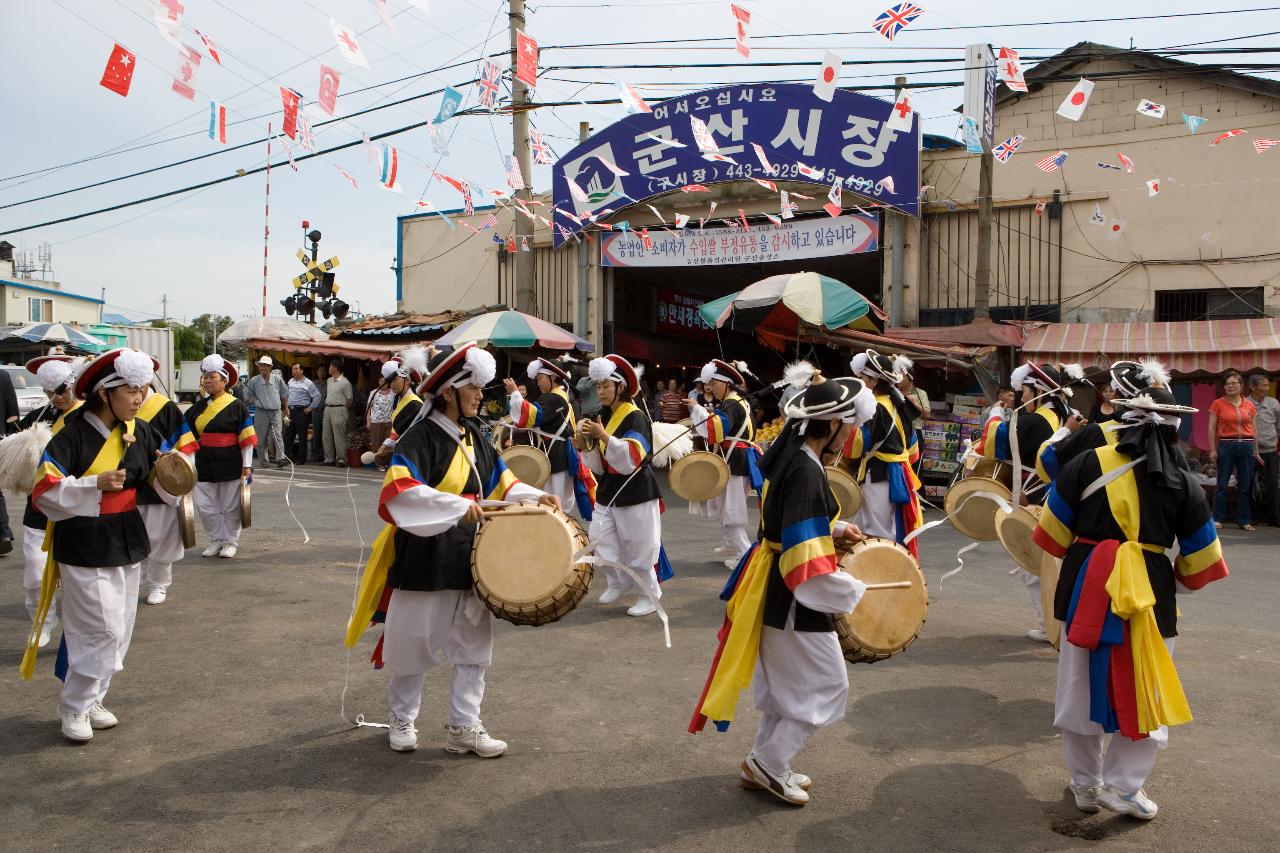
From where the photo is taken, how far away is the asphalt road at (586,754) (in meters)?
3.81

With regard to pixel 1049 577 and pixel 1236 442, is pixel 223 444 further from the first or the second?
pixel 1236 442

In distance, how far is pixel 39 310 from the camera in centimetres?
4944

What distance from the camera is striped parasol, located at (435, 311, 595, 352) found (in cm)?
1580

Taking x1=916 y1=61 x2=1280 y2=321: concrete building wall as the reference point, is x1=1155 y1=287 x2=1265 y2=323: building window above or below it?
below

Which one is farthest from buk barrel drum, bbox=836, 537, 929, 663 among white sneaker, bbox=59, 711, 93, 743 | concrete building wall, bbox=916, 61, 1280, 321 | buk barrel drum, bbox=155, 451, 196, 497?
concrete building wall, bbox=916, 61, 1280, 321

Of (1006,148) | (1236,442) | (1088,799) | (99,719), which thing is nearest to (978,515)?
(1088,799)

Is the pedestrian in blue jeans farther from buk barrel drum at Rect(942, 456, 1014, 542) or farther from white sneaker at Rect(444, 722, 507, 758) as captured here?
white sneaker at Rect(444, 722, 507, 758)

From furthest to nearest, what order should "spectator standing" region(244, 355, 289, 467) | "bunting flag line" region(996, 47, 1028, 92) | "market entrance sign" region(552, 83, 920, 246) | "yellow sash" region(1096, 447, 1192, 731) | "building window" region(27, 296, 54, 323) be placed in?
"building window" region(27, 296, 54, 323), "spectator standing" region(244, 355, 289, 467), "market entrance sign" region(552, 83, 920, 246), "bunting flag line" region(996, 47, 1028, 92), "yellow sash" region(1096, 447, 1192, 731)

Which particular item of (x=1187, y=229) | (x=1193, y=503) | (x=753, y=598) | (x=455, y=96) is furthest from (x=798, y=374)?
(x=1187, y=229)

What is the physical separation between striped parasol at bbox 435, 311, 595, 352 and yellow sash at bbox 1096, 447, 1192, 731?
12242 millimetres

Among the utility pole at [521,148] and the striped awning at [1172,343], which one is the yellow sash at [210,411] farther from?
the striped awning at [1172,343]

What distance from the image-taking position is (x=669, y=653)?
6.13m

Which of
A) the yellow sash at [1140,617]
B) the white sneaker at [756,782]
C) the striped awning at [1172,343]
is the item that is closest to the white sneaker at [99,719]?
the white sneaker at [756,782]

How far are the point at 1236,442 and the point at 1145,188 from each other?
443 cm
